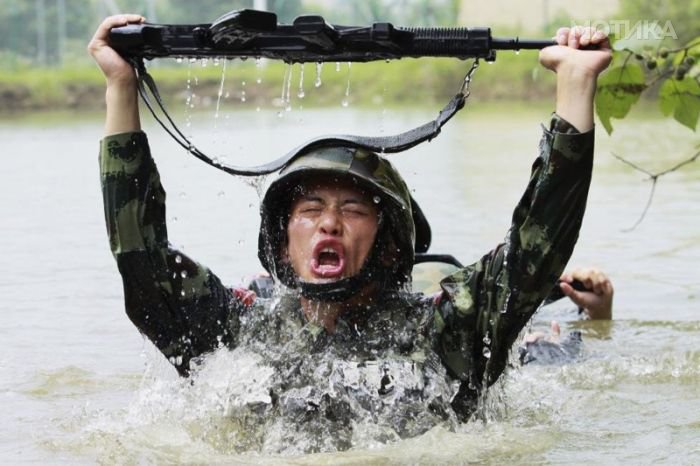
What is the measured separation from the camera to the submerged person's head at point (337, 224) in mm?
3941

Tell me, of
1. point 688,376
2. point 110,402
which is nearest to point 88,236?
point 110,402

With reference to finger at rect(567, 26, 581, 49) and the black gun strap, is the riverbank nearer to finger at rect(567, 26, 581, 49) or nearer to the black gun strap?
the black gun strap

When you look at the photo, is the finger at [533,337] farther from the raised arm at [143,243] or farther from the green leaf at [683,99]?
the raised arm at [143,243]

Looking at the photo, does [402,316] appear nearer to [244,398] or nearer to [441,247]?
[244,398]

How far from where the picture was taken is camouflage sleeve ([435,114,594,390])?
3.62 m

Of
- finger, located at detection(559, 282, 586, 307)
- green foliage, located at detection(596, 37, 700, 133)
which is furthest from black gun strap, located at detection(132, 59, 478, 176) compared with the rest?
finger, located at detection(559, 282, 586, 307)

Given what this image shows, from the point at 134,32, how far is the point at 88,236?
5.93 metres

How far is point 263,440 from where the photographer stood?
4.09 meters

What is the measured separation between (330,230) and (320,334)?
1.06 ft

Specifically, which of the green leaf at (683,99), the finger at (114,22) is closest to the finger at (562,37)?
the finger at (114,22)

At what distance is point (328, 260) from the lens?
397cm

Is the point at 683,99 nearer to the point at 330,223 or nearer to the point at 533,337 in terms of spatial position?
the point at 533,337

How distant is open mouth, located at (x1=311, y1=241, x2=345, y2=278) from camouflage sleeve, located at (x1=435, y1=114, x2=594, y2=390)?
0.28 metres

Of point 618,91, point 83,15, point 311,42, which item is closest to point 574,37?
point 311,42
